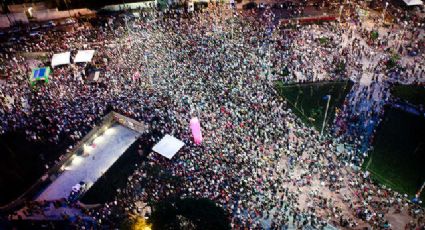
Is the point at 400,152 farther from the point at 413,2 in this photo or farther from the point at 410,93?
the point at 413,2

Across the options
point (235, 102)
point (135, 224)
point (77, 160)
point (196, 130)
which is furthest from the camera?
point (235, 102)

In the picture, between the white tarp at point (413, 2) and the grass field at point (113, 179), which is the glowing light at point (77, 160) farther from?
the white tarp at point (413, 2)

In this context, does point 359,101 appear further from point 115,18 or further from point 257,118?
point 115,18

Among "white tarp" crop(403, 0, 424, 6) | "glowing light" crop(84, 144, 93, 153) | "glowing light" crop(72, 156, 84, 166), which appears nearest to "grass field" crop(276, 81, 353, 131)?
"white tarp" crop(403, 0, 424, 6)

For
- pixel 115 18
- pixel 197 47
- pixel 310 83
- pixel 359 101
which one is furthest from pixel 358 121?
pixel 115 18

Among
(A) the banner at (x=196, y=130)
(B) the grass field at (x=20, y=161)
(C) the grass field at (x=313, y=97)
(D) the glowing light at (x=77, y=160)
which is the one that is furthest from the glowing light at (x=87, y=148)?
(C) the grass field at (x=313, y=97)

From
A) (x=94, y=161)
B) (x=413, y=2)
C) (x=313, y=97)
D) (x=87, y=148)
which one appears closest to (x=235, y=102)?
(x=313, y=97)
